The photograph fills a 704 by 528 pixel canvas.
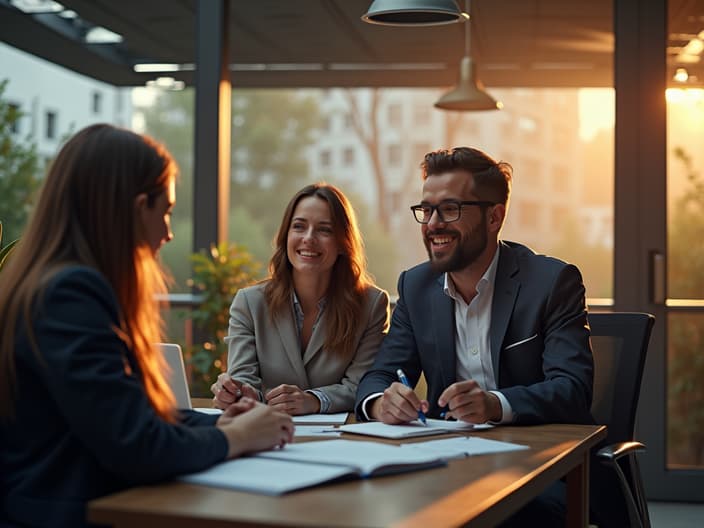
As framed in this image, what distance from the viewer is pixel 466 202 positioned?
9.76 ft

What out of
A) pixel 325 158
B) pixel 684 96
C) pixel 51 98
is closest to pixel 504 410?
pixel 684 96

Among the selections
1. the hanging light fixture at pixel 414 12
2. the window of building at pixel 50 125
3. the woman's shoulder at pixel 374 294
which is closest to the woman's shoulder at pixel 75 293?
the woman's shoulder at pixel 374 294

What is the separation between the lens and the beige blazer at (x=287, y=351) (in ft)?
10.3

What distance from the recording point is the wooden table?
55.4 inches

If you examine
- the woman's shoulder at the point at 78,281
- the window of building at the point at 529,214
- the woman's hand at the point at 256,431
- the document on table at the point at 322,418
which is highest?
the window of building at the point at 529,214

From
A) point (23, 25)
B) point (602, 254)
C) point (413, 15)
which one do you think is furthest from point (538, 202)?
point (413, 15)

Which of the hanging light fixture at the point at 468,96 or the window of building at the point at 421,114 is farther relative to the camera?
the window of building at the point at 421,114

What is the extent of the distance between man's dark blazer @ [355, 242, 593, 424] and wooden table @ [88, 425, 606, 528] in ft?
2.32

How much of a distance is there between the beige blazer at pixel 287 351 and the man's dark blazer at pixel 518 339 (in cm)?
16

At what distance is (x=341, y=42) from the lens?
765 centimetres

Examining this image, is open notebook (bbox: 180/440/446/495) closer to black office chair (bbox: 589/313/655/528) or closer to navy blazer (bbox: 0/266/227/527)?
navy blazer (bbox: 0/266/227/527)

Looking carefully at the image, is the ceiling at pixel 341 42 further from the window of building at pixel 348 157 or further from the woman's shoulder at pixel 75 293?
the window of building at pixel 348 157

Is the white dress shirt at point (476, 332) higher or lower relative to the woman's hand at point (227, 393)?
higher

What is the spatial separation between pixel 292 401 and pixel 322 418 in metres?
0.15
